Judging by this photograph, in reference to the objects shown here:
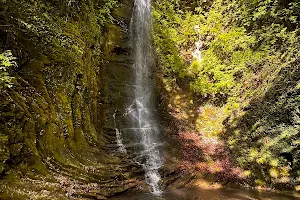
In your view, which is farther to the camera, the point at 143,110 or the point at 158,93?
the point at 158,93

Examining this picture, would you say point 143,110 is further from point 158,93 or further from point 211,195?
point 211,195

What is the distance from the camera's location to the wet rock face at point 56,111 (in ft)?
19.9

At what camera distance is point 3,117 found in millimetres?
5871

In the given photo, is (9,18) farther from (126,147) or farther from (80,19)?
(126,147)

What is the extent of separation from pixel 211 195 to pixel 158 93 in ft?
22.5

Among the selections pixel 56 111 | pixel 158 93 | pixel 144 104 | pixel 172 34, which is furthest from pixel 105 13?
pixel 56 111

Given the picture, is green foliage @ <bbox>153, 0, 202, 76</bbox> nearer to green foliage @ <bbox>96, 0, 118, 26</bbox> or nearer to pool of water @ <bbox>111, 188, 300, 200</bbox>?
green foliage @ <bbox>96, 0, 118, 26</bbox>

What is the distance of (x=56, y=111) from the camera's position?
7.91m

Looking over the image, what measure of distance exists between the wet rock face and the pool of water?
72cm

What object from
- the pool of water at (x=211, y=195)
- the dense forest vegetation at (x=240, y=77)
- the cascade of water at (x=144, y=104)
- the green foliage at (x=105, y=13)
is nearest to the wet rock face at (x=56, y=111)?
the pool of water at (x=211, y=195)

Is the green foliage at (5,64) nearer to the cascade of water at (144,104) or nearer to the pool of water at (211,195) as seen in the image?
the pool of water at (211,195)

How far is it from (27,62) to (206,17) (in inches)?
479

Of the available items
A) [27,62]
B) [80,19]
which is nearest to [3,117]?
[27,62]

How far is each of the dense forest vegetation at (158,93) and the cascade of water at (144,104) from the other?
0.45m
